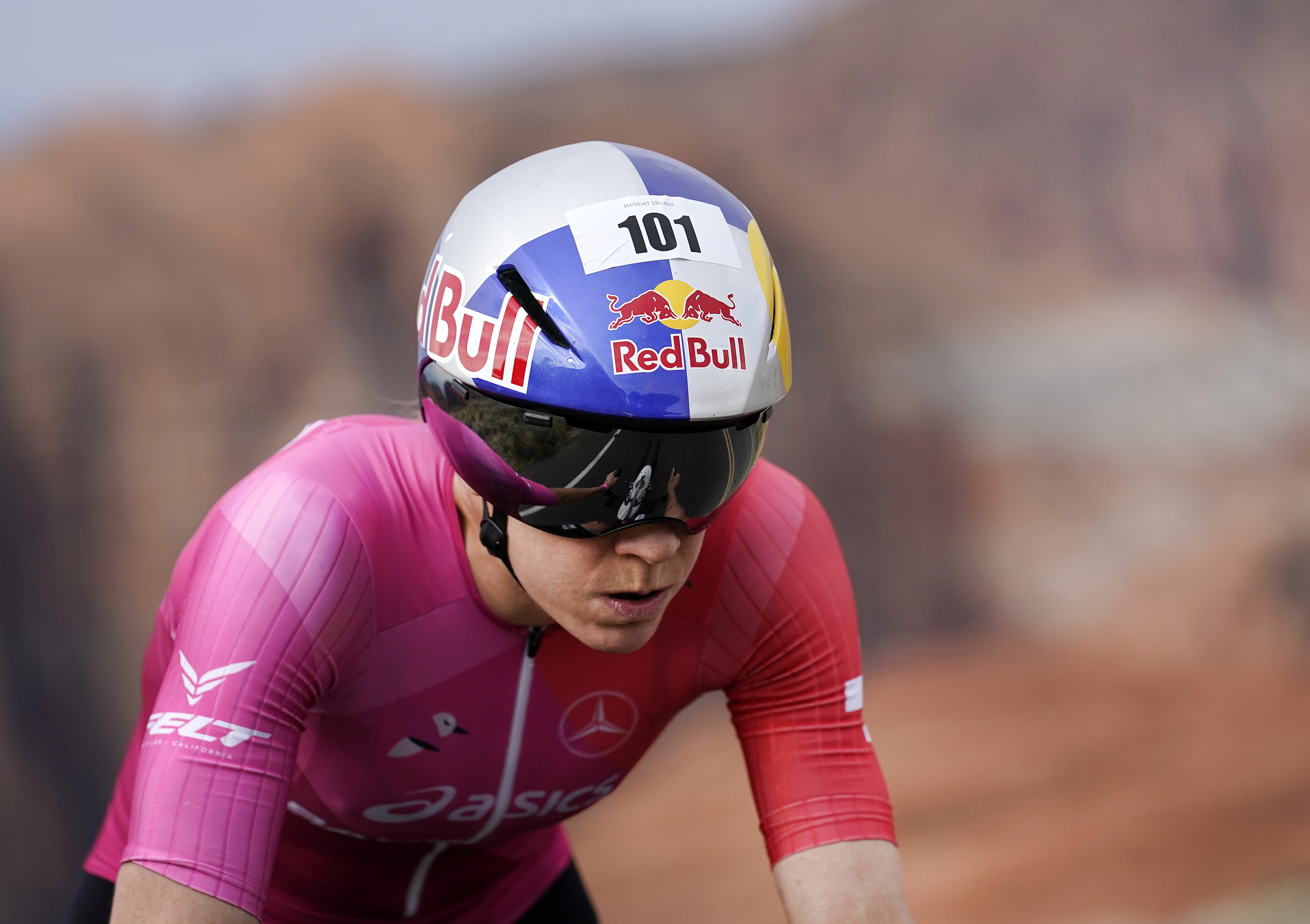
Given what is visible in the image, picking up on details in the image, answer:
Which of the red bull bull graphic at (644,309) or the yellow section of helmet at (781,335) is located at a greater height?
the red bull bull graphic at (644,309)

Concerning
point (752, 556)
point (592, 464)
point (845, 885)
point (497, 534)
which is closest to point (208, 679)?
point (497, 534)

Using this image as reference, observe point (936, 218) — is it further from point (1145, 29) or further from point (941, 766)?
point (941, 766)

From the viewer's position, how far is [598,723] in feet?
5.41

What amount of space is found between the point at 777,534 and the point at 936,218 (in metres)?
4.96

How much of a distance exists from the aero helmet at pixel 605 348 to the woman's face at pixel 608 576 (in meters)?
0.02

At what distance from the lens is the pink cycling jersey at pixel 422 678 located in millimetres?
1308

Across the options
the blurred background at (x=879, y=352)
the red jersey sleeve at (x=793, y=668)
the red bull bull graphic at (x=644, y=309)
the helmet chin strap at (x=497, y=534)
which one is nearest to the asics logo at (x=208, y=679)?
the helmet chin strap at (x=497, y=534)

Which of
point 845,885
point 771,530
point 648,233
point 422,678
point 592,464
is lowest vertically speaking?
point 845,885

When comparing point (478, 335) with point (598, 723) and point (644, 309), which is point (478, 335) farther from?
point (598, 723)

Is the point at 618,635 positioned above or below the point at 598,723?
above

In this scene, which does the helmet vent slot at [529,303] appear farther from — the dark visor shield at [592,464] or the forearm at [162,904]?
the forearm at [162,904]

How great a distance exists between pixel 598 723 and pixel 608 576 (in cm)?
37

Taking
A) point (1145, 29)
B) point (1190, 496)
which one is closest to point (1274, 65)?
point (1145, 29)

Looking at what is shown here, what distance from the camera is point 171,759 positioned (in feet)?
4.12
